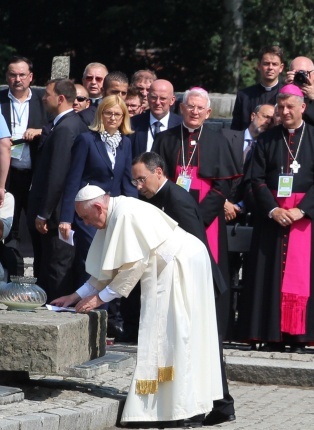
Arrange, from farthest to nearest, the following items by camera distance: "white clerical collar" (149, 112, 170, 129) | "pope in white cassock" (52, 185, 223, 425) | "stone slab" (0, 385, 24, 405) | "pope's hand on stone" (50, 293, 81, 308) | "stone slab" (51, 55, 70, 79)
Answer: "stone slab" (51, 55, 70, 79) < "white clerical collar" (149, 112, 170, 129) < "pope's hand on stone" (50, 293, 81, 308) < "pope in white cassock" (52, 185, 223, 425) < "stone slab" (0, 385, 24, 405)

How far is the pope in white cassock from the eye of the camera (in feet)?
27.5

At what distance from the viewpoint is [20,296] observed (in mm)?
8688

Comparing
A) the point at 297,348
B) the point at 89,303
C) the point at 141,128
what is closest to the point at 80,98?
the point at 141,128

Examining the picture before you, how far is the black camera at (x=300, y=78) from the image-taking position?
39.5 feet

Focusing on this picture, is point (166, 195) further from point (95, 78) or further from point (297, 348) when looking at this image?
point (95, 78)

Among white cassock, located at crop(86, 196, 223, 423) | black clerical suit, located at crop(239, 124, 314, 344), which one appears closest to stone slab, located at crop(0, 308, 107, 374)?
white cassock, located at crop(86, 196, 223, 423)

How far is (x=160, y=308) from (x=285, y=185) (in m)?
3.05

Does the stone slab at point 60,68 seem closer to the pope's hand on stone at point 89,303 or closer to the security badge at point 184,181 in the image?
the security badge at point 184,181

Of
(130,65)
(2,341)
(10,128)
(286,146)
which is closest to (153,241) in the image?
(2,341)

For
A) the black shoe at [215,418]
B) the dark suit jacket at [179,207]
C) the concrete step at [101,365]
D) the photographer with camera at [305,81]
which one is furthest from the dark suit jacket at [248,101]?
the black shoe at [215,418]

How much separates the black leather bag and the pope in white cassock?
315 cm

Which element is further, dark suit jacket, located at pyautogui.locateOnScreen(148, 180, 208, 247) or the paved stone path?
dark suit jacket, located at pyautogui.locateOnScreen(148, 180, 208, 247)

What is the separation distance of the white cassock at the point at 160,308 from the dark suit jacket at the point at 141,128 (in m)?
3.32

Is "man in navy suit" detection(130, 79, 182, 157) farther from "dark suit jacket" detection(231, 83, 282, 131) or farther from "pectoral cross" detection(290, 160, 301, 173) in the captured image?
"pectoral cross" detection(290, 160, 301, 173)
